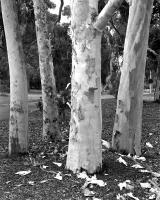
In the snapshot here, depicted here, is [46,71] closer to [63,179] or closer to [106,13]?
[106,13]

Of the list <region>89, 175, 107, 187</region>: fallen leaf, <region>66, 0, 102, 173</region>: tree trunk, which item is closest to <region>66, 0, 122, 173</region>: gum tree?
<region>66, 0, 102, 173</region>: tree trunk

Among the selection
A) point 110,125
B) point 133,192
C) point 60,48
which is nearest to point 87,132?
point 133,192

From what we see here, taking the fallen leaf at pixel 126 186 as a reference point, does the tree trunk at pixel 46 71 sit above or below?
above

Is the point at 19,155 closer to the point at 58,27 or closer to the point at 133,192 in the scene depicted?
the point at 133,192

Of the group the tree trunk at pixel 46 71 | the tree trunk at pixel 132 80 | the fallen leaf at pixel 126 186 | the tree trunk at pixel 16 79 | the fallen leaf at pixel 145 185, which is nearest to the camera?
the fallen leaf at pixel 126 186

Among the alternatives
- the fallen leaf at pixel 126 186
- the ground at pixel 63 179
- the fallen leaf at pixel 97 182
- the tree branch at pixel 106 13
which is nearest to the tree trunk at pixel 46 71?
the ground at pixel 63 179

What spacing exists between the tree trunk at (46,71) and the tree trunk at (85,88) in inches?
108

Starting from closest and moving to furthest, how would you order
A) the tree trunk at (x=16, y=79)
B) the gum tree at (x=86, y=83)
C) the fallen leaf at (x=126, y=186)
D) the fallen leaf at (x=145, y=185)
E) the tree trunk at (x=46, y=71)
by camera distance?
1. the fallen leaf at (x=126, y=186)
2. the fallen leaf at (x=145, y=185)
3. the gum tree at (x=86, y=83)
4. the tree trunk at (x=16, y=79)
5. the tree trunk at (x=46, y=71)

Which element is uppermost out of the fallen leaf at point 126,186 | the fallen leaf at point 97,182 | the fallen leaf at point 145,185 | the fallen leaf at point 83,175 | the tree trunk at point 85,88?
the tree trunk at point 85,88

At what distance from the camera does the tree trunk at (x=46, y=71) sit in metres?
7.56

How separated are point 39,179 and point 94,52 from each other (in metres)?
1.87

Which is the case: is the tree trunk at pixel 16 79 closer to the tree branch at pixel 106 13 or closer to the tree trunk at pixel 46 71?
the tree trunk at pixel 46 71

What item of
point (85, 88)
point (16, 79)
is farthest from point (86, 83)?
point (16, 79)

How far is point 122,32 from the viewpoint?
22.7 metres
